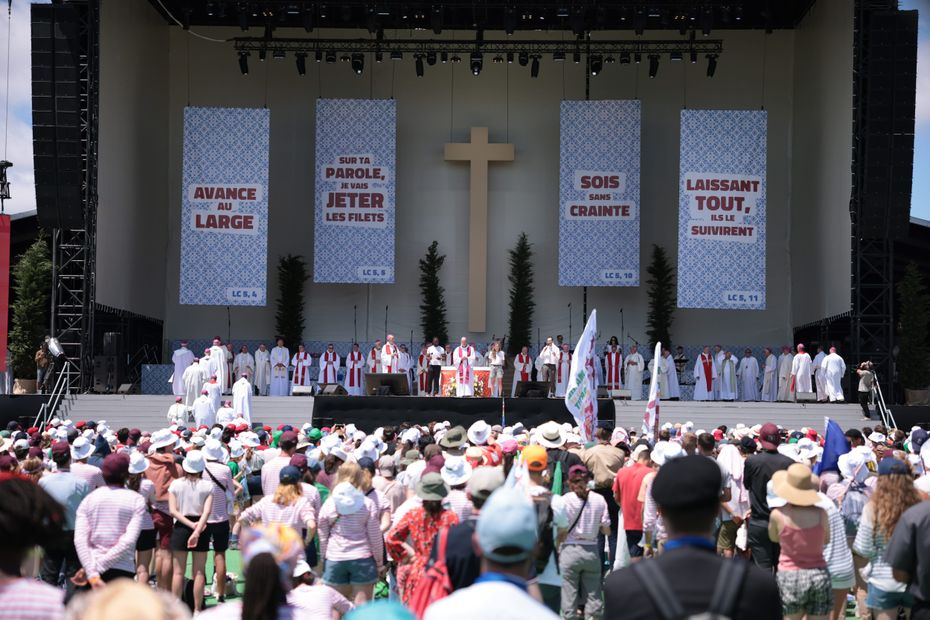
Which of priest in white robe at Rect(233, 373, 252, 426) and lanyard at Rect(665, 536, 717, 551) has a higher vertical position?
lanyard at Rect(665, 536, 717, 551)

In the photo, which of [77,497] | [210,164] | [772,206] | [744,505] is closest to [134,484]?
[77,497]

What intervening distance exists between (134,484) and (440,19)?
20.3m

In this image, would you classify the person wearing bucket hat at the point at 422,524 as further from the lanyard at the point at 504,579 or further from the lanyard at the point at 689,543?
the lanyard at the point at 689,543

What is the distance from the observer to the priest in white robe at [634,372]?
91.1 feet

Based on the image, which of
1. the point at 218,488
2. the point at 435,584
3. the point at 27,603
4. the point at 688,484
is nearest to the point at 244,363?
the point at 218,488

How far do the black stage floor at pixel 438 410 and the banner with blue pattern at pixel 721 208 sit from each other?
6.56 meters

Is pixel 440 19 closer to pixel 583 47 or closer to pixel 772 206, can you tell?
pixel 583 47

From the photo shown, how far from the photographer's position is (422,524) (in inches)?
260

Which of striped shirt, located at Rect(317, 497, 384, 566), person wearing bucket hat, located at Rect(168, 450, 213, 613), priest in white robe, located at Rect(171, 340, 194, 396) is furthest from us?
priest in white robe, located at Rect(171, 340, 194, 396)

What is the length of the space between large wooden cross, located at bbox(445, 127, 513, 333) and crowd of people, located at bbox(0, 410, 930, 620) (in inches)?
690

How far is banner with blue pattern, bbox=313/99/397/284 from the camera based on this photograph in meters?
29.2

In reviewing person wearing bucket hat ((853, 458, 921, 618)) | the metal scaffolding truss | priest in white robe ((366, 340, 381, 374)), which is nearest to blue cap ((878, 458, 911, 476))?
person wearing bucket hat ((853, 458, 921, 618))

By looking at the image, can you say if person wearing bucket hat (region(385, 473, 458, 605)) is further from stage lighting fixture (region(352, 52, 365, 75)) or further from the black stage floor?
stage lighting fixture (region(352, 52, 365, 75))

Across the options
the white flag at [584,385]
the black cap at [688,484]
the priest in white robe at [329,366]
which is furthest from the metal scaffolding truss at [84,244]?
the black cap at [688,484]
